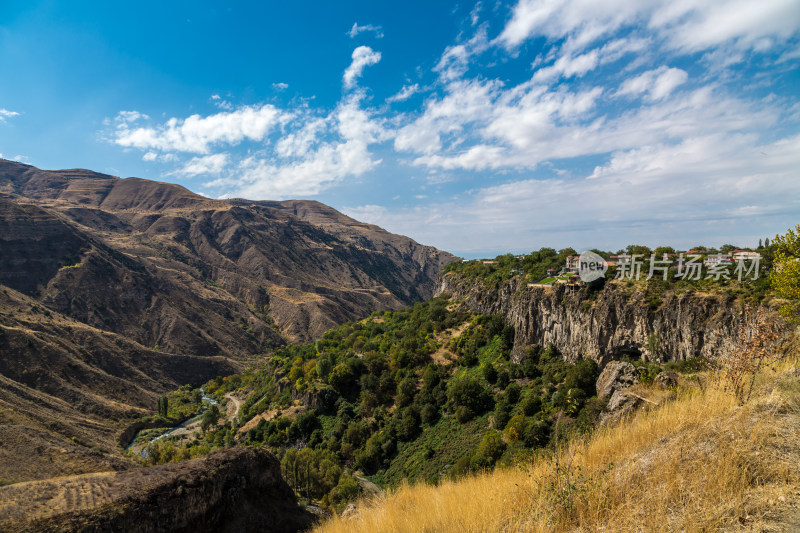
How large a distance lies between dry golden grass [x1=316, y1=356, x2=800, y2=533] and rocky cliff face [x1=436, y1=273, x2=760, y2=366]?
54.0 ft

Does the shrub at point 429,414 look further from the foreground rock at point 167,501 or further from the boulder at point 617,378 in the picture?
the foreground rock at point 167,501

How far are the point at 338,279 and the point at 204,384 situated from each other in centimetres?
9106

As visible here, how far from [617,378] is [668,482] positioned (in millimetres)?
19003

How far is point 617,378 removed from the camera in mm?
20125

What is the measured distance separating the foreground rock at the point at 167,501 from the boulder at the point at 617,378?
1708 cm

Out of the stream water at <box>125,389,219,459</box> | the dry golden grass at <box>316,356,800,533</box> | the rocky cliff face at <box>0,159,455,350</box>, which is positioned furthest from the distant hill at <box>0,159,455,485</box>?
the dry golden grass at <box>316,356,800,533</box>

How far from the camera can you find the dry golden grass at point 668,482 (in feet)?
11.8

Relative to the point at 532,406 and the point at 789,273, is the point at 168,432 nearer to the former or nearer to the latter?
the point at 532,406

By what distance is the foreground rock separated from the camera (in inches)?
406

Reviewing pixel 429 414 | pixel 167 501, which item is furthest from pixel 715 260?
pixel 167 501

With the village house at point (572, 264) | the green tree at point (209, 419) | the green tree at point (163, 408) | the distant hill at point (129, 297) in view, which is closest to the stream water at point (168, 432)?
the green tree at point (163, 408)

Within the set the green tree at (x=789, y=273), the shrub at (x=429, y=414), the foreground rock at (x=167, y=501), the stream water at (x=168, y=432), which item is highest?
the green tree at (x=789, y=273)

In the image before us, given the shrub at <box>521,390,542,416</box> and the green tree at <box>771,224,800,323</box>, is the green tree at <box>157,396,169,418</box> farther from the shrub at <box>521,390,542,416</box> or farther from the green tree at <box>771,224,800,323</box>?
the green tree at <box>771,224,800,323</box>

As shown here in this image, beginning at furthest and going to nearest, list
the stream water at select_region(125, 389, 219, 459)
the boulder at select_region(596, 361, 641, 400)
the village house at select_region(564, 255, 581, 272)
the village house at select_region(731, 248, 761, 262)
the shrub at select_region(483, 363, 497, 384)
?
the stream water at select_region(125, 389, 219, 459)
the village house at select_region(564, 255, 581, 272)
the shrub at select_region(483, 363, 497, 384)
the village house at select_region(731, 248, 761, 262)
the boulder at select_region(596, 361, 641, 400)
